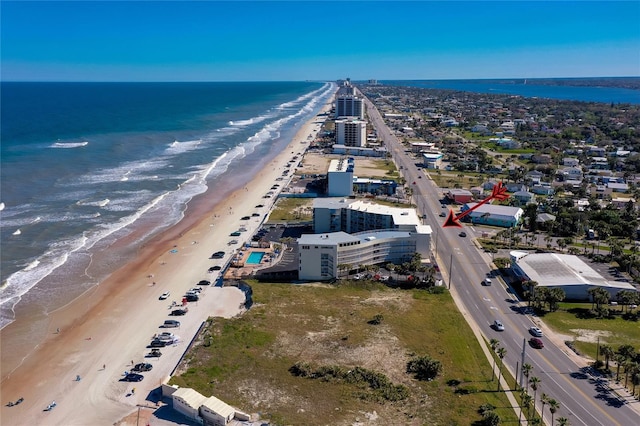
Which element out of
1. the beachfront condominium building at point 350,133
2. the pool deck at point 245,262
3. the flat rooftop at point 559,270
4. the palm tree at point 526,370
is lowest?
the palm tree at point 526,370

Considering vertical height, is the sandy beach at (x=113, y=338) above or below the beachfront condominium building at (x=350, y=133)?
below

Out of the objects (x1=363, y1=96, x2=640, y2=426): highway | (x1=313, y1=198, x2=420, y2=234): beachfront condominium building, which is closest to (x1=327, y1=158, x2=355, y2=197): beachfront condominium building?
(x1=363, y1=96, x2=640, y2=426): highway

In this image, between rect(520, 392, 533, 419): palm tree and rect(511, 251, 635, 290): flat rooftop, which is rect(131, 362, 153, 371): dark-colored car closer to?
rect(520, 392, 533, 419): palm tree

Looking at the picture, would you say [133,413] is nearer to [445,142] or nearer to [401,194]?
[401,194]

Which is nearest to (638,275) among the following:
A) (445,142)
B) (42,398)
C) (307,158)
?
(42,398)

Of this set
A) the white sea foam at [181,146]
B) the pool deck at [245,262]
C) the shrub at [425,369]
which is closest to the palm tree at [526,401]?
the shrub at [425,369]

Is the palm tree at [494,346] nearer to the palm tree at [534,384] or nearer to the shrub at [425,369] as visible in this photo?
the palm tree at [534,384]

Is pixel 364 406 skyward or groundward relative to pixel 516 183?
groundward

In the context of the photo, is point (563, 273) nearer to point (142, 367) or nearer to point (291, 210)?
point (291, 210)
